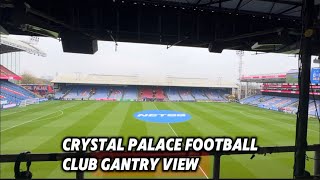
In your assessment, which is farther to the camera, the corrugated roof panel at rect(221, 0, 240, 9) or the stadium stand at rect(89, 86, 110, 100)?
the stadium stand at rect(89, 86, 110, 100)

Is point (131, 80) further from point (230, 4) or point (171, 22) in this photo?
point (230, 4)

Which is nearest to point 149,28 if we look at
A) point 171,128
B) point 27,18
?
point 27,18

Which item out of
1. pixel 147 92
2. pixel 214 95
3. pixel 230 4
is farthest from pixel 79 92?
pixel 230 4

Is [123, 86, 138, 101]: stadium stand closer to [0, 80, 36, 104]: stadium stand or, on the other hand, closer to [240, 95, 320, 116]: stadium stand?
[0, 80, 36, 104]: stadium stand

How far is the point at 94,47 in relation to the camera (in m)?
8.85

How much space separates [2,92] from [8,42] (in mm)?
9816

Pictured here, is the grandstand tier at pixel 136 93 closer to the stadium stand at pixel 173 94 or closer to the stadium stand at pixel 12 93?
the stadium stand at pixel 173 94

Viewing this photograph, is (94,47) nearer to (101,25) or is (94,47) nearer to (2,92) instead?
(101,25)

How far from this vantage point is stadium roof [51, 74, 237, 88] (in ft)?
230

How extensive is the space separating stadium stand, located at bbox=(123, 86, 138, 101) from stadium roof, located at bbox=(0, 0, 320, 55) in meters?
58.8

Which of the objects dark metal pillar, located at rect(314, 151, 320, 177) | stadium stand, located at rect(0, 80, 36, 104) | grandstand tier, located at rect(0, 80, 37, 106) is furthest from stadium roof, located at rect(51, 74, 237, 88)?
dark metal pillar, located at rect(314, 151, 320, 177)

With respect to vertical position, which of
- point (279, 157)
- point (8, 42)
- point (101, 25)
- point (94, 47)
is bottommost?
point (279, 157)

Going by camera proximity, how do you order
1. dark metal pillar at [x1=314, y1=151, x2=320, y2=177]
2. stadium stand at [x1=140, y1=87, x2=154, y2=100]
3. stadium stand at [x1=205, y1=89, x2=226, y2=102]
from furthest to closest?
stadium stand at [x1=205, y1=89, x2=226, y2=102] → stadium stand at [x1=140, y1=87, x2=154, y2=100] → dark metal pillar at [x1=314, y1=151, x2=320, y2=177]

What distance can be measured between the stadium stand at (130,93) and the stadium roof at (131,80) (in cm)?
302
